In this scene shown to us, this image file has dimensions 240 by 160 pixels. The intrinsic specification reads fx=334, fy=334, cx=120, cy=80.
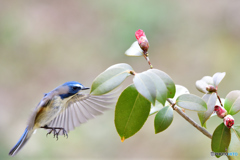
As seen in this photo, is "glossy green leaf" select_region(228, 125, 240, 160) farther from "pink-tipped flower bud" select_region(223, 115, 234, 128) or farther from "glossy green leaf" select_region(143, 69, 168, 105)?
"glossy green leaf" select_region(143, 69, 168, 105)

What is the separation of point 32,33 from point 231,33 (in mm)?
2985

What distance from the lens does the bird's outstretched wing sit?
5.58ft

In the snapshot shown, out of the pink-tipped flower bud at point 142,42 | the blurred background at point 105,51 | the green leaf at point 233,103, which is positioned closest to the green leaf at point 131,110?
the pink-tipped flower bud at point 142,42

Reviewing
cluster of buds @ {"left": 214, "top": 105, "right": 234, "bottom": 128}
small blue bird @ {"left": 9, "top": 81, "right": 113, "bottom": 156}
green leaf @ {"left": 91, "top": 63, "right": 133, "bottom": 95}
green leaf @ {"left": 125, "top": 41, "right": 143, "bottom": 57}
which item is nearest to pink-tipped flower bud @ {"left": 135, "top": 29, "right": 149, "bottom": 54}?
green leaf @ {"left": 125, "top": 41, "right": 143, "bottom": 57}

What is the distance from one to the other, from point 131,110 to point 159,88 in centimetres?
14

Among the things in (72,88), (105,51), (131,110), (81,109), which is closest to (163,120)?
(131,110)

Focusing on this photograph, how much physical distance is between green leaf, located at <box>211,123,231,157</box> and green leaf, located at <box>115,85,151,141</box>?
214 millimetres

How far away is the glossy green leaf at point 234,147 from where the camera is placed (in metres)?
0.99

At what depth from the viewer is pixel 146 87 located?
0.86m

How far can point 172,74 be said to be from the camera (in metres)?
4.57

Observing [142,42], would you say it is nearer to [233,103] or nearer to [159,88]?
[159,88]

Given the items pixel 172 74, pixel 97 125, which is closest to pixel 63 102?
pixel 97 125

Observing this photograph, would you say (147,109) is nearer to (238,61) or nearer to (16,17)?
(238,61)

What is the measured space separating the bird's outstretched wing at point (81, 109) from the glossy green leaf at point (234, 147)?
0.75 meters
